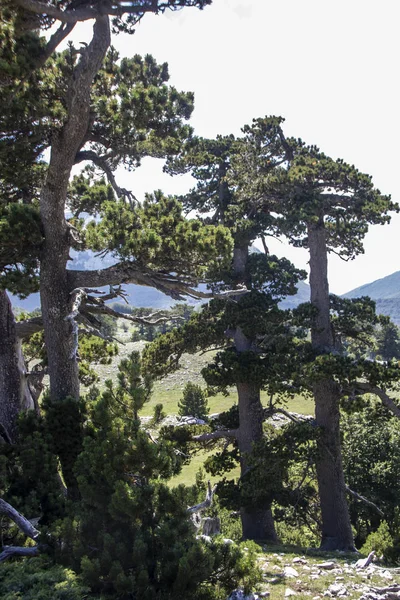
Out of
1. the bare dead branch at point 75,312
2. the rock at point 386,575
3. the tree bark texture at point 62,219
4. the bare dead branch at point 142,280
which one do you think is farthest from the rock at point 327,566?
the bare dead branch at point 75,312

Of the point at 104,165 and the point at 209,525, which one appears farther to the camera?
the point at 104,165

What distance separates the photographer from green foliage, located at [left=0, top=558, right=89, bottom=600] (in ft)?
18.2

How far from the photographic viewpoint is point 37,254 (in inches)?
431

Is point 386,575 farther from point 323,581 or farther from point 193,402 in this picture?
point 193,402

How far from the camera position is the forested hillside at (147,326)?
684cm

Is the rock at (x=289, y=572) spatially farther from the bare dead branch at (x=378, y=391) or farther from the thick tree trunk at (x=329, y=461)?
the bare dead branch at (x=378, y=391)

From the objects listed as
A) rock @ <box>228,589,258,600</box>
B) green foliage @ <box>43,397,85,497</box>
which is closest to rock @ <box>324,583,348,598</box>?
rock @ <box>228,589,258,600</box>

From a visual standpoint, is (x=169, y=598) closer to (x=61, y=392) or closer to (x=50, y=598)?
(x=50, y=598)

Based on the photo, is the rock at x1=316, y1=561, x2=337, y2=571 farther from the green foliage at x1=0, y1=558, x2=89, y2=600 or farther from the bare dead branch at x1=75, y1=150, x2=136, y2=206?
the bare dead branch at x1=75, y1=150, x2=136, y2=206

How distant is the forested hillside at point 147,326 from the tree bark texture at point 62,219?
0.04 meters

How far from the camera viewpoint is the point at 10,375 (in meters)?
11.5

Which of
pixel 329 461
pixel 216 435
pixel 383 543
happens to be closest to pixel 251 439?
pixel 216 435

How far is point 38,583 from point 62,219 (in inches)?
292

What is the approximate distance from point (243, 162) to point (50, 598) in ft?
48.7
